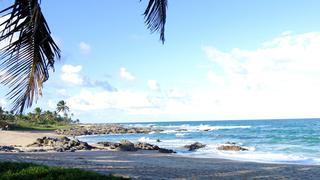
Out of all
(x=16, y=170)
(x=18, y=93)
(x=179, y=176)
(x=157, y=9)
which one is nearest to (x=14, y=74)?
(x=18, y=93)

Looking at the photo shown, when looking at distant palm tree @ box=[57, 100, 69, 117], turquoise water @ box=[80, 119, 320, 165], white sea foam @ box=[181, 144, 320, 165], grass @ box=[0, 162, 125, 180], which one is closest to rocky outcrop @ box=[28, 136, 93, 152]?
turquoise water @ box=[80, 119, 320, 165]

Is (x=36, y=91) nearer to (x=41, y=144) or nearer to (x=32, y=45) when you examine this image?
(x=32, y=45)

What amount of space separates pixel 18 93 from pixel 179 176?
11.6 metres

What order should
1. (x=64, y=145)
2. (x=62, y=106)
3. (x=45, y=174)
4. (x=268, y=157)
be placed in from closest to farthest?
1. (x=45, y=174)
2. (x=268, y=157)
3. (x=64, y=145)
4. (x=62, y=106)

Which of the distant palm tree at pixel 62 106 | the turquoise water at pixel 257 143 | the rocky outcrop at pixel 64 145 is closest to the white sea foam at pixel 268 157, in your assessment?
the turquoise water at pixel 257 143

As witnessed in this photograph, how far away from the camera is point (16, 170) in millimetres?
11203

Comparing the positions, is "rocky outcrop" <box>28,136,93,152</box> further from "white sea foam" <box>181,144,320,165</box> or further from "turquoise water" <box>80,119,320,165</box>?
"white sea foam" <box>181,144,320,165</box>

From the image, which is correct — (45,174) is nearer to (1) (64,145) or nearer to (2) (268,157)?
(2) (268,157)

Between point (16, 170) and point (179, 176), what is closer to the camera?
point (16, 170)

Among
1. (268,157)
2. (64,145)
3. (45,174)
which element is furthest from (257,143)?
(45,174)

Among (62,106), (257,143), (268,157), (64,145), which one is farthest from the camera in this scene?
→ (62,106)

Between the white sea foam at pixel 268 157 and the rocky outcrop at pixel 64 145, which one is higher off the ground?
the rocky outcrop at pixel 64 145

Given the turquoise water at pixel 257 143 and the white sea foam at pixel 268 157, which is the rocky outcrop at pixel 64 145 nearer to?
the turquoise water at pixel 257 143

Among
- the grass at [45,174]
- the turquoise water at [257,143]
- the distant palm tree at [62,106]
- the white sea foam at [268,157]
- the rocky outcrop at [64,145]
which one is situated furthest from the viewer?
the distant palm tree at [62,106]
